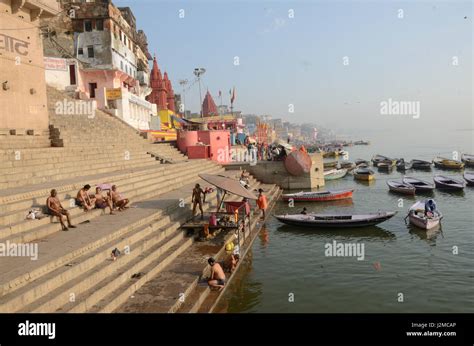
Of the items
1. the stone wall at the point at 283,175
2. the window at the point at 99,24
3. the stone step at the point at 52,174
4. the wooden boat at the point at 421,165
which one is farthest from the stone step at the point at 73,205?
the wooden boat at the point at 421,165

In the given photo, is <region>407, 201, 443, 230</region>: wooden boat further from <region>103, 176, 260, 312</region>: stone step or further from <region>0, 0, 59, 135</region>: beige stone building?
<region>0, 0, 59, 135</region>: beige stone building

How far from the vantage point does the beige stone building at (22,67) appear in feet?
49.1

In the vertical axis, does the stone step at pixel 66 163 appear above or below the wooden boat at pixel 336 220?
Answer: above

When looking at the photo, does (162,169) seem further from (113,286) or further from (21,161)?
(113,286)

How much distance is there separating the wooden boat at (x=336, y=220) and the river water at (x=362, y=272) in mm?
281

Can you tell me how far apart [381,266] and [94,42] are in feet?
104

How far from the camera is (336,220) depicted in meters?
15.8

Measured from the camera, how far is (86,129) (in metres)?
21.2

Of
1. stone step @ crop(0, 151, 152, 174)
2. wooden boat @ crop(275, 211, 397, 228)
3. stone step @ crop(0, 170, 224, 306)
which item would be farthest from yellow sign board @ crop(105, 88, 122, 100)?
stone step @ crop(0, 170, 224, 306)
